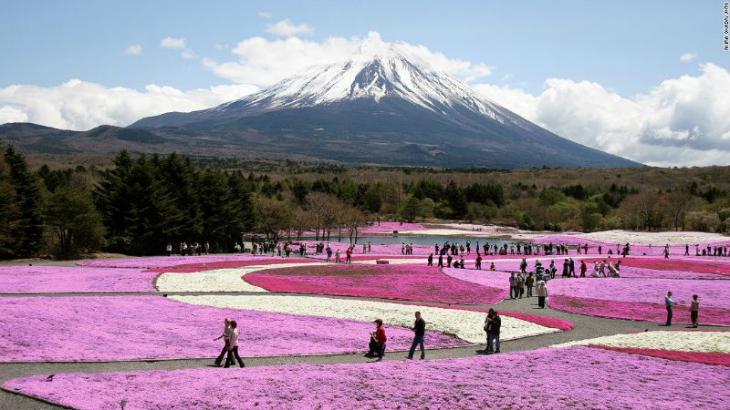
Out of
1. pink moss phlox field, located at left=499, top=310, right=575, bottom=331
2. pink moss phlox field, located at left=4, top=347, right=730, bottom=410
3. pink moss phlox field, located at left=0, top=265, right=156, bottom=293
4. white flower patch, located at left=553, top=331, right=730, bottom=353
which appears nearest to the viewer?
pink moss phlox field, located at left=4, top=347, right=730, bottom=410

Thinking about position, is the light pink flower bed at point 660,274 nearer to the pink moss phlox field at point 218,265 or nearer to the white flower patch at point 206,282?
the pink moss phlox field at point 218,265

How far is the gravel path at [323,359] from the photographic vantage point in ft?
67.2

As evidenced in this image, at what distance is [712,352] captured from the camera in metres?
27.7

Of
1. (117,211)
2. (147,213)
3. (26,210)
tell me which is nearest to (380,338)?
(26,210)

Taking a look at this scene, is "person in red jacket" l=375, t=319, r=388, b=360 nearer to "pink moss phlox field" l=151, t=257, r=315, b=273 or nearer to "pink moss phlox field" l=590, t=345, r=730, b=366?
"pink moss phlox field" l=590, t=345, r=730, b=366

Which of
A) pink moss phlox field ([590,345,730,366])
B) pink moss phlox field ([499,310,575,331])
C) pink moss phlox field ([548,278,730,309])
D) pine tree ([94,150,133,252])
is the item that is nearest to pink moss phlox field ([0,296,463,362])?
pink moss phlox field ([499,310,575,331])

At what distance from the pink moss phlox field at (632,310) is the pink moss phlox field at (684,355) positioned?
10.6 meters

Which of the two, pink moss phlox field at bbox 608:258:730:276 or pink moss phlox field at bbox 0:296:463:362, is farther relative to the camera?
pink moss phlox field at bbox 608:258:730:276

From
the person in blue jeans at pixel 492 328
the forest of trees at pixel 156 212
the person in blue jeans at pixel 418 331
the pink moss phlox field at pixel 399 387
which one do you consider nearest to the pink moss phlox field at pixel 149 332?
the person in blue jeans at pixel 418 331

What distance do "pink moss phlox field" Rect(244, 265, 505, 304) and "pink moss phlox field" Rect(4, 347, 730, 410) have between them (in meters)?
20.4

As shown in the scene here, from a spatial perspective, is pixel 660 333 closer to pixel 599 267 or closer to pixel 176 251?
pixel 599 267

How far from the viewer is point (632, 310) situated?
130 ft

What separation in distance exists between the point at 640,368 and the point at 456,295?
21171 millimetres

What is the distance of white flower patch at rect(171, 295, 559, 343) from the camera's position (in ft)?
105
